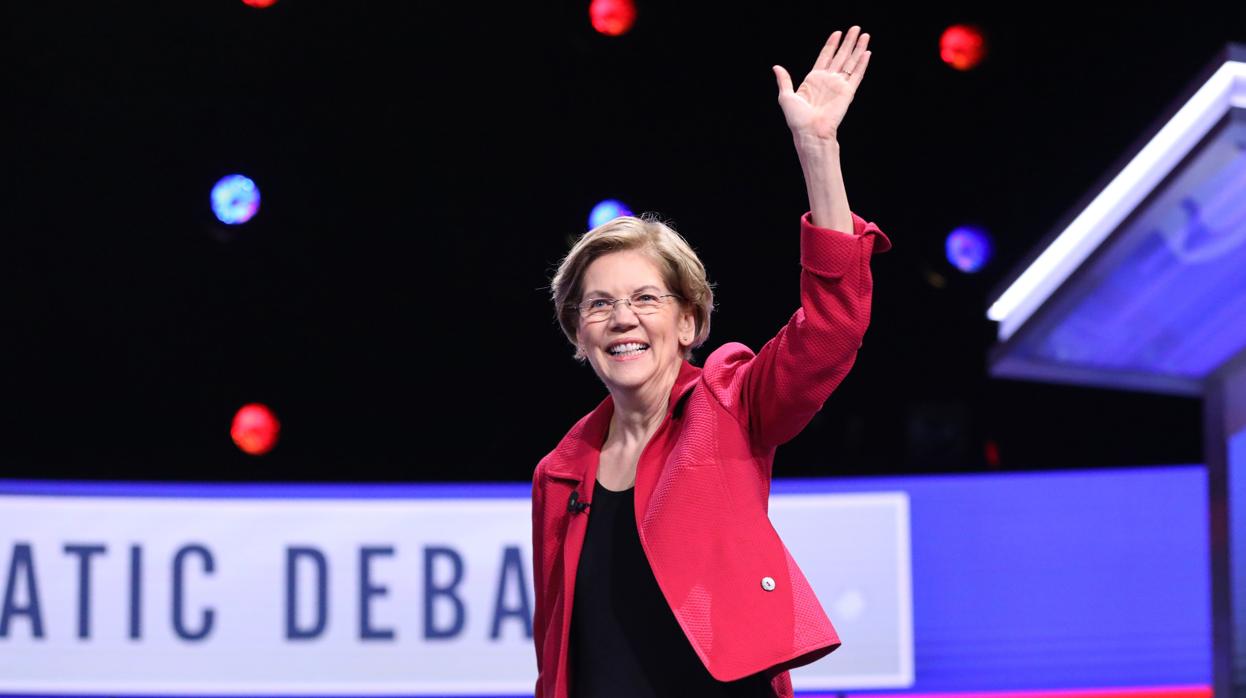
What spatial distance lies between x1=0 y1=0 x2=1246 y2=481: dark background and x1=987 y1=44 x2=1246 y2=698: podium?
8.14ft

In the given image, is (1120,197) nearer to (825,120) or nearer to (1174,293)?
(1174,293)

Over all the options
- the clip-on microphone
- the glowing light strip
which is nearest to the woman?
the clip-on microphone

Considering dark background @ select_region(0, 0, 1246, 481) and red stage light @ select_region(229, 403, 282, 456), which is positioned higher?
dark background @ select_region(0, 0, 1246, 481)

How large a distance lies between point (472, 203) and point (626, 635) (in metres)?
3.41

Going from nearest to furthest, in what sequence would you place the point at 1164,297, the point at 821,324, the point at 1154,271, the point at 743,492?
the point at 821,324 < the point at 743,492 < the point at 1154,271 < the point at 1164,297

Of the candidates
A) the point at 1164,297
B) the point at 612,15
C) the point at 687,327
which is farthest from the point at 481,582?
the point at 1164,297

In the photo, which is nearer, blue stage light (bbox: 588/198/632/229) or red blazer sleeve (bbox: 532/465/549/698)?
red blazer sleeve (bbox: 532/465/549/698)

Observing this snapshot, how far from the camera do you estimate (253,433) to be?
485 cm

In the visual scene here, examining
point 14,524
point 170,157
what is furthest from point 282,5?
point 14,524

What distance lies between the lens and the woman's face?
77.2 inches

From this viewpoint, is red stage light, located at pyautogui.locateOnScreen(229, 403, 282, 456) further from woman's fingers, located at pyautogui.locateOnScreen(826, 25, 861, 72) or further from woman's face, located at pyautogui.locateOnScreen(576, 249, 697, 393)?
woman's fingers, located at pyautogui.locateOnScreen(826, 25, 861, 72)

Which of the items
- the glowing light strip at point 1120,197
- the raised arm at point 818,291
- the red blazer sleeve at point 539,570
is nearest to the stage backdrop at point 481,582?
the glowing light strip at point 1120,197

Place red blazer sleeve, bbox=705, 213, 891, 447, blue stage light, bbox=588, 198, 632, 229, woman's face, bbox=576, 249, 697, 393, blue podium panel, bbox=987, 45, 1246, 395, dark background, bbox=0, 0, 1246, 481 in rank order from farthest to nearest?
1. blue stage light, bbox=588, 198, 632, 229
2. dark background, bbox=0, 0, 1246, 481
3. woman's face, bbox=576, 249, 697, 393
4. blue podium panel, bbox=987, 45, 1246, 395
5. red blazer sleeve, bbox=705, 213, 891, 447

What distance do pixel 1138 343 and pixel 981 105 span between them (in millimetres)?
2846
